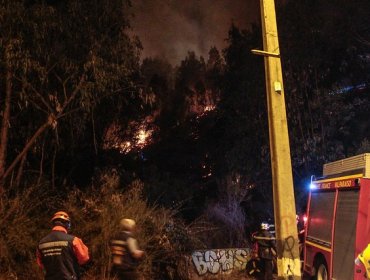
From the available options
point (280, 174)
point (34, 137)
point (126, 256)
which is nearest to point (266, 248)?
point (280, 174)

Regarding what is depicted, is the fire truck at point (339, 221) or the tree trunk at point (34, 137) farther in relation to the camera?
the tree trunk at point (34, 137)

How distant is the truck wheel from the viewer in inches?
383

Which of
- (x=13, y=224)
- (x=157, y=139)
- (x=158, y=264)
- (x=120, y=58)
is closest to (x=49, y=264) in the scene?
(x=13, y=224)

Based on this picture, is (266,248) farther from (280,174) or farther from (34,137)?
(34,137)

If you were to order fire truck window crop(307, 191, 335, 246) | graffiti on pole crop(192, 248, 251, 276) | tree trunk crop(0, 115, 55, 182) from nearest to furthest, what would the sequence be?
fire truck window crop(307, 191, 335, 246)
tree trunk crop(0, 115, 55, 182)
graffiti on pole crop(192, 248, 251, 276)

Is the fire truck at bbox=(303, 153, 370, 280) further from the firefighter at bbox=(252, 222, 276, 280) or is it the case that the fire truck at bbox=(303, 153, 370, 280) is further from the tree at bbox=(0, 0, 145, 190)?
the tree at bbox=(0, 0, 145, 190)

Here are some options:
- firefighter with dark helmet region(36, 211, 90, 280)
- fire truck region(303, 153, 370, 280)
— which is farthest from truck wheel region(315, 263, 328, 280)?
firefighter with dark helmet region(36, 211, 90, 280)

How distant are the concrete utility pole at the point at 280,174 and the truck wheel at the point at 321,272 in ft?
10.7

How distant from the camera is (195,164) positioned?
29.4 meters

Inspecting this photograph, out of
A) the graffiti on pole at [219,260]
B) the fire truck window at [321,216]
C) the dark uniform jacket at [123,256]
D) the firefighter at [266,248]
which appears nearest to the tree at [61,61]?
the graffiti on pole at [219,260]

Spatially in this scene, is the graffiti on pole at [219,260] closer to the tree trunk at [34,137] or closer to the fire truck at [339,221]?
the fire truck at [339,221]

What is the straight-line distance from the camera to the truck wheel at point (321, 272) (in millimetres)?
9727

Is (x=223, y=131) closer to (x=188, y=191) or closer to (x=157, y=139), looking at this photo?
(x=157, y=139)

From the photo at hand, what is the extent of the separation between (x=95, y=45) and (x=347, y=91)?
12.5 meters
